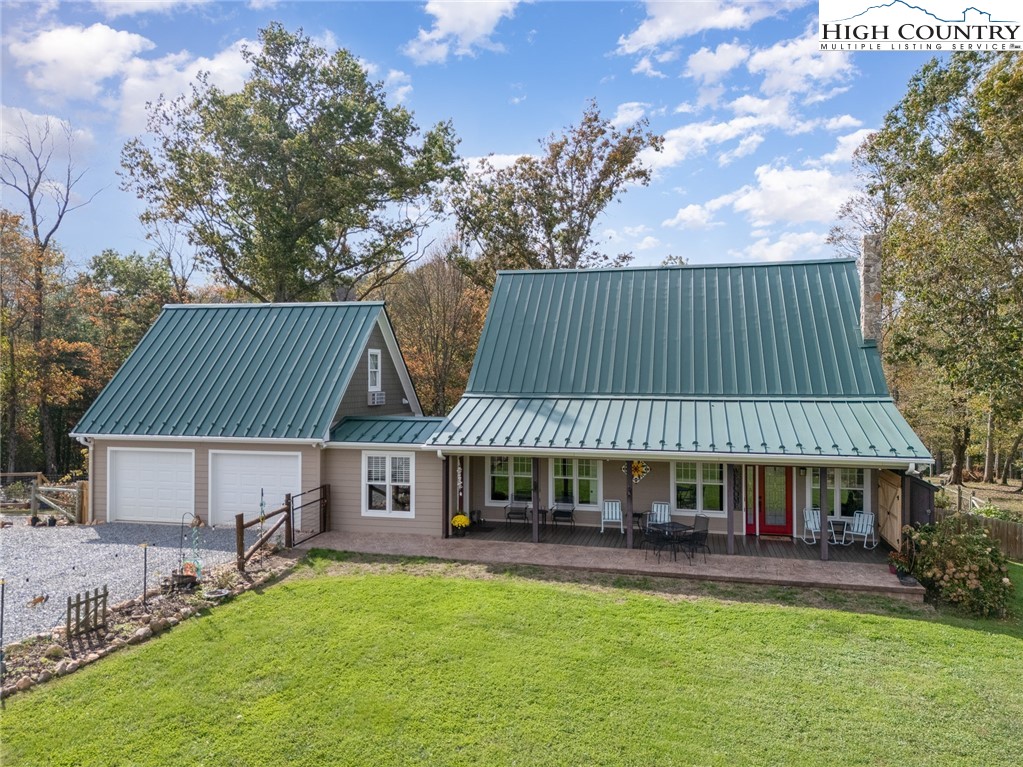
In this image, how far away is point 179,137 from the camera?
25.9 meters

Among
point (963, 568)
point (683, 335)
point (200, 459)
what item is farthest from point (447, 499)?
point (963, 568)

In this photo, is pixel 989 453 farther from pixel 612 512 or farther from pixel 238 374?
pixel 238 374

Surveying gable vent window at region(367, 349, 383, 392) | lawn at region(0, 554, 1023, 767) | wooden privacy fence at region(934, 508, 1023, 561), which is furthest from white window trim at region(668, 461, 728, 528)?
gable vent window at region(367, 349, 383, 392)

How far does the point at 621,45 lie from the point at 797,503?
13951mm

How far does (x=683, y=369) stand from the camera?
1495 cm

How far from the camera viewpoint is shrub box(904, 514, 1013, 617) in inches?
387

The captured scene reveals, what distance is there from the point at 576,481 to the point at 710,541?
3.43m

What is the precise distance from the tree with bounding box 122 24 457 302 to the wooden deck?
56.7 ft

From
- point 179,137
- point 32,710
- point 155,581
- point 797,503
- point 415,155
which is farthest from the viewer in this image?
point 415,155

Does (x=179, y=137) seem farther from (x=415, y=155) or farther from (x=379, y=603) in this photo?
(x=379, y=603)

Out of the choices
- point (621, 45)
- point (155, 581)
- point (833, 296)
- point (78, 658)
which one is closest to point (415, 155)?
point (621, 45)

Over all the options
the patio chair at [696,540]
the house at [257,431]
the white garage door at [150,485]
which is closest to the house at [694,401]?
the patio chair at [696,540]

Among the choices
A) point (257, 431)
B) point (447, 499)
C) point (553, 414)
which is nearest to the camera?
point (447, 499)

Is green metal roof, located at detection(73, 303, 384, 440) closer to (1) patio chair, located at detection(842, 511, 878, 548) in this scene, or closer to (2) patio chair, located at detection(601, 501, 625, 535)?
(2) patio chair, located at detection(601, 501, 625, 535)
